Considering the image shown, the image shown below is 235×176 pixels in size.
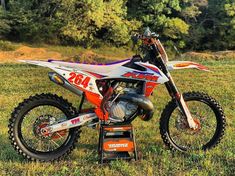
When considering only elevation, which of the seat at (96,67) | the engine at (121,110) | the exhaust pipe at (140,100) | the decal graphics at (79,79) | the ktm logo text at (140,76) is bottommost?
the engine at (121,110)

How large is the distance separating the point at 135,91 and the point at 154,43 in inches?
23.8

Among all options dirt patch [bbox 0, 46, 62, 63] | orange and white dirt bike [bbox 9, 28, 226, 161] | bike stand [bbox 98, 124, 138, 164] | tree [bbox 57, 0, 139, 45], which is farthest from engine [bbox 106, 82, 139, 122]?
tree [bbox 57, 0, 139, 45]

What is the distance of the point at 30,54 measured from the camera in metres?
29.0

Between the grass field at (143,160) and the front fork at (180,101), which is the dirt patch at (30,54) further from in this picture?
the front fork at (180,101)

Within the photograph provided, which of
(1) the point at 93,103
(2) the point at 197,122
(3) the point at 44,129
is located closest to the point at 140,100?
(1) the point at 93,103

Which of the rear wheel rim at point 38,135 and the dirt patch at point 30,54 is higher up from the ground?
the rear wheel rim at point 38,135

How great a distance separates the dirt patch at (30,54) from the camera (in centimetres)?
2763

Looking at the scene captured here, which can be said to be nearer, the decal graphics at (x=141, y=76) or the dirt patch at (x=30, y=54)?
the decal graphics at (x=141, y=76)

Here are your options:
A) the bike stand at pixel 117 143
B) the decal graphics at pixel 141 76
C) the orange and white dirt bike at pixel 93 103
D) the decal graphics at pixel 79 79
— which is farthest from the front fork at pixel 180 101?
the decal graphics at pixel 79 79

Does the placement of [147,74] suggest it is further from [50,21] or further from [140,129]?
[50,21]

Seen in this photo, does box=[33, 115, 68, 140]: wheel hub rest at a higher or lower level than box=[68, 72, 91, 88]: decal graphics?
lower

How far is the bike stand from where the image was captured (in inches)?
186

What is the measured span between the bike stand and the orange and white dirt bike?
11cm

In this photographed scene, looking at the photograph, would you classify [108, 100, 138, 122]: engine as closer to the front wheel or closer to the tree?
the front wheel
